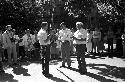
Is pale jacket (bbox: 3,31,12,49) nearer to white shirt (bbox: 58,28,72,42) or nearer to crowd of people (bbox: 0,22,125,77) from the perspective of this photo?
crowd of people (bbox: 0,22,125,77)

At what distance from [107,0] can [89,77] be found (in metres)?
6.10

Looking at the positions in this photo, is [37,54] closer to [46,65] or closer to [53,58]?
[53,58]

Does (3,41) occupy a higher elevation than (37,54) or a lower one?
higher

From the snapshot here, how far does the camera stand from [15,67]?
1323 cm

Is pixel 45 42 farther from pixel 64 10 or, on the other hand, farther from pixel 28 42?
pixel 64 10

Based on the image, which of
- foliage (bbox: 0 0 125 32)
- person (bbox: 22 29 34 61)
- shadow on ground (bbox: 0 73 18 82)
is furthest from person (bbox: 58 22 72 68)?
person (bbox: 22 29 34 61)

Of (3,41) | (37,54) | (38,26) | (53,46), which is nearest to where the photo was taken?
(3,41)

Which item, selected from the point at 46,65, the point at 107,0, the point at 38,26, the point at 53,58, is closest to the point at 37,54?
the point at 53,58

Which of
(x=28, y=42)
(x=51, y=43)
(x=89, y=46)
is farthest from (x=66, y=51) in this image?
(x=89, y=46)

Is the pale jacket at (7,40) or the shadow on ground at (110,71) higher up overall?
the pale jacket at (7,40)

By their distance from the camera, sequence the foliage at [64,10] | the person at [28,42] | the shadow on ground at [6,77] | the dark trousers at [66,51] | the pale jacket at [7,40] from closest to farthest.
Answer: the shadow on ground at [6,77] → the dark trousers at [66,51] → the pale jacket at [7,40] → the foliage at [64,10] → the person at [28,42]

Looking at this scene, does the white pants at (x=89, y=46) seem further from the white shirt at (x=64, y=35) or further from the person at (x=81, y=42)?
the person at (x=81, y=42)

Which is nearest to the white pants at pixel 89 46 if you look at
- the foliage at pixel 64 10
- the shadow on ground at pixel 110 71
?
the foliage at pixel 64 10

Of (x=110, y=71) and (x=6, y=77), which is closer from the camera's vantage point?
(x=6, y=77)
